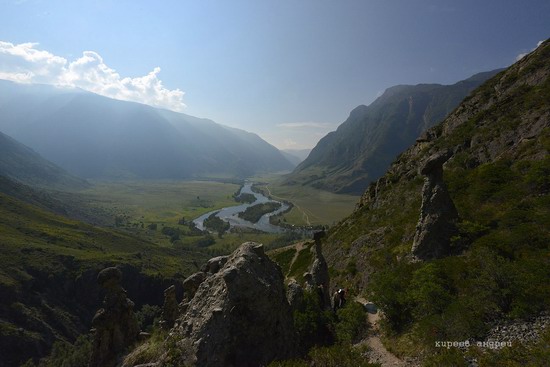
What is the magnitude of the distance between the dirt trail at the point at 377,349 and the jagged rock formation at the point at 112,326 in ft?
50.3

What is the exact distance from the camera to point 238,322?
1386 cm

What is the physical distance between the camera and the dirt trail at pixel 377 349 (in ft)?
47.4

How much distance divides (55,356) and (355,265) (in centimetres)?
10291

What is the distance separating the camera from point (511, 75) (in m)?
51.1

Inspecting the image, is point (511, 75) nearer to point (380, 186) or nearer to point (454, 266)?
point (380, 186)

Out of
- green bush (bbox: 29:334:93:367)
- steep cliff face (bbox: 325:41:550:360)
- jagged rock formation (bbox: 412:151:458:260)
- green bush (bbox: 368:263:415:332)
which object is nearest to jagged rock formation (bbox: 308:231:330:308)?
steep cliff face (bbox: 325:41:550:360)

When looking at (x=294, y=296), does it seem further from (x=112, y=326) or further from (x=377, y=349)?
(x=112, y=326)

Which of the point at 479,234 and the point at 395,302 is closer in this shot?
the point at 395,302

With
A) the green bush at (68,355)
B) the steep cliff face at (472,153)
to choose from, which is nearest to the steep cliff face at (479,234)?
the steep cliff face at (472,153)

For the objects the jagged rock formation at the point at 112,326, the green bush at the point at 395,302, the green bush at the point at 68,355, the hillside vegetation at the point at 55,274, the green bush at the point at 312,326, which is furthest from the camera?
the hillside vegetation at the point at 55,274

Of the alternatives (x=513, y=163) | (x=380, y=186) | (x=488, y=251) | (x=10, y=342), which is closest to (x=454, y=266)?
(x=488, y=251)

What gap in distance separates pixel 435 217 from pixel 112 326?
77.5 feet

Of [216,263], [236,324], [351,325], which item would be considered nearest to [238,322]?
[236,324]

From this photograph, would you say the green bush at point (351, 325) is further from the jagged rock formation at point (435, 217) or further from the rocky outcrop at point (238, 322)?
the jagged rock formation at point (435, 217)
